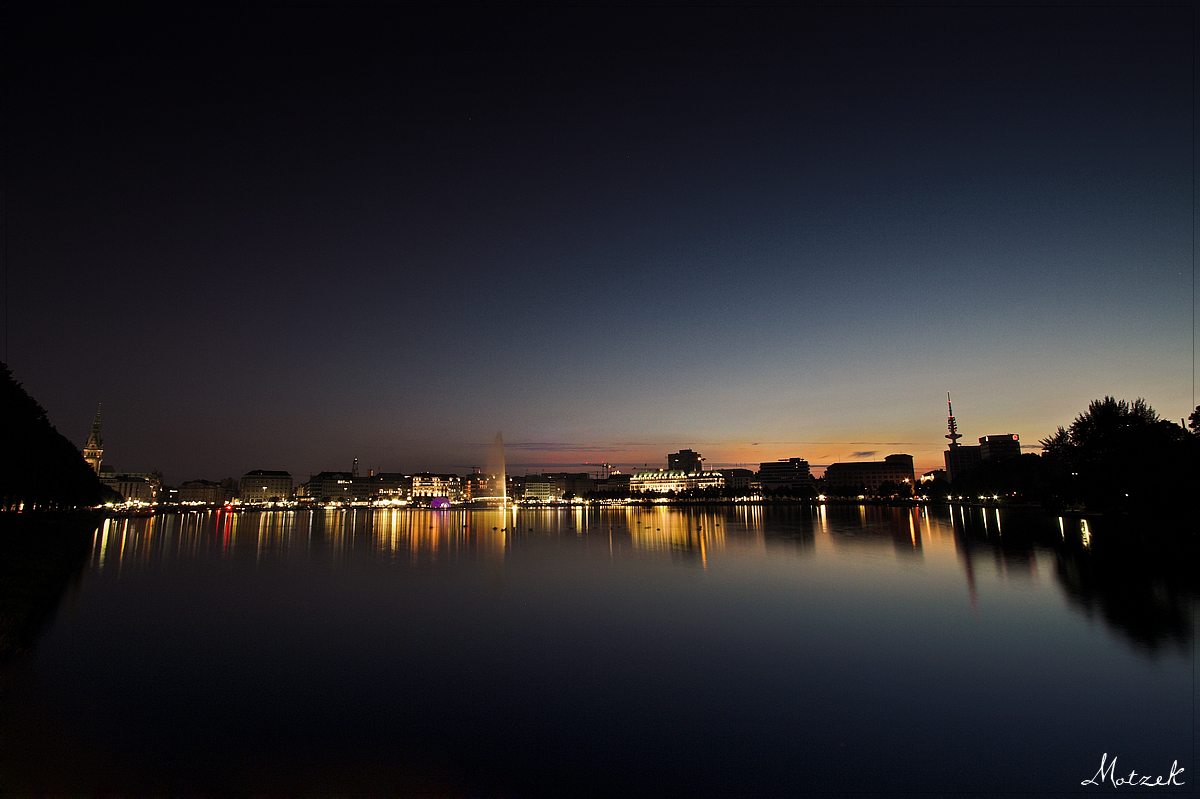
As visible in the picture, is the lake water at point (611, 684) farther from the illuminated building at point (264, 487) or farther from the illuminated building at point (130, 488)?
the illuminated building at point (130, 488)

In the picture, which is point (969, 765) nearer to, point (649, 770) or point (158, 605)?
point (649, 770)

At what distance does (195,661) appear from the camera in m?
16.2

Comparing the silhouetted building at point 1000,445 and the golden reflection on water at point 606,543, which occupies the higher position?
the silhouetted building at point 1000,445

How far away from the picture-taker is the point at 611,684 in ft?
47.8

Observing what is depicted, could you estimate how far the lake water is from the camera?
9.88 metres

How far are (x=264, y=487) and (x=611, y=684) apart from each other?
199 m

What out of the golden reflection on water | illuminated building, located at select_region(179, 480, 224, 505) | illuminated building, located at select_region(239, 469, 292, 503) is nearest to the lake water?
the golden reflection on water

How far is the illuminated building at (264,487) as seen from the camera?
182250 millimetres

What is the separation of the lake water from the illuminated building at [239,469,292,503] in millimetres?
170688

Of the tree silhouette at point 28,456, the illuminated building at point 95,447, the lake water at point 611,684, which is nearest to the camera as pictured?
the lake water at point 611,684

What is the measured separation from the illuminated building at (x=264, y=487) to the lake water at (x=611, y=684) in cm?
17069

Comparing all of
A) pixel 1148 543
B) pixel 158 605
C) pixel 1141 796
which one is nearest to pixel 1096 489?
pixel 1148 543

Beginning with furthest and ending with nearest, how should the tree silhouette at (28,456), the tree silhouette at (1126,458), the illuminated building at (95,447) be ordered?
1. the illuminated building at (95,447)
2. the tree silhouette at (1126,458)
3. the tree silhouette at (28,456)

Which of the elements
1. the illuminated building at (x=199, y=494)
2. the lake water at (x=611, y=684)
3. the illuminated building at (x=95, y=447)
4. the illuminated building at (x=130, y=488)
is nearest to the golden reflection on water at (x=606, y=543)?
the lake water at (x=611, y=684)
